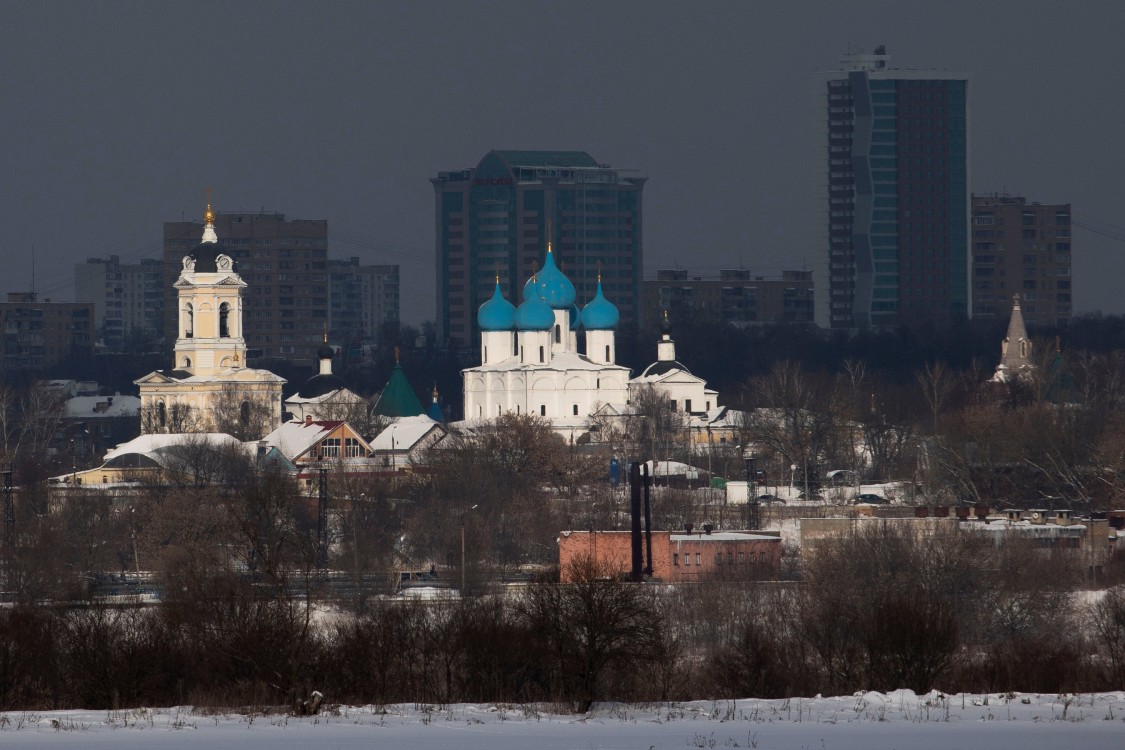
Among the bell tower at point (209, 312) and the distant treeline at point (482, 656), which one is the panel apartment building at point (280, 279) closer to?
the bell tower at point (209, 312)

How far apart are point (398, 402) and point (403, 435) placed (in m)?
5.27

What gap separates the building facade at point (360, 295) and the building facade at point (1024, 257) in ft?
94.7

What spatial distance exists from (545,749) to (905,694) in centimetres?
377

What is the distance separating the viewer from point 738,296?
119875mm

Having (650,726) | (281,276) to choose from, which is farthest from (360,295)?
(650,726)

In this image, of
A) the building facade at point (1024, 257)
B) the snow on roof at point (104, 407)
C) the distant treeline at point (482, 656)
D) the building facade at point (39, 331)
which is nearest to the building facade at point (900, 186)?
the building facade at point (1024, 257)

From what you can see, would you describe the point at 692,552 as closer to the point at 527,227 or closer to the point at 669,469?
the point at 669,469

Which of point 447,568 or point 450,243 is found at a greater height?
point 450,243

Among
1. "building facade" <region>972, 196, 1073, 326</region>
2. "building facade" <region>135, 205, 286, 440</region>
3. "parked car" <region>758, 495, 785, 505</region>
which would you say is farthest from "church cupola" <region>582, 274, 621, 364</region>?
"building facade" <region>972, 196, 1073, 326</region>

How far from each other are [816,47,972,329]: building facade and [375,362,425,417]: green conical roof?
45466mm

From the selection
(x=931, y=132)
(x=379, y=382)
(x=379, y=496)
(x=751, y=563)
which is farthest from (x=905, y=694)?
(x=931, y=132)

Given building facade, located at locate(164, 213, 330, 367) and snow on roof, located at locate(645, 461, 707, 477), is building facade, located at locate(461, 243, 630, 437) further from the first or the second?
building facade, located at locate(164, 213, 330, 367)

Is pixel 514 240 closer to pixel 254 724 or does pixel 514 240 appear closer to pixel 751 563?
pixel 751 563

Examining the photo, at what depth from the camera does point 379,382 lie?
86250 millimetres
